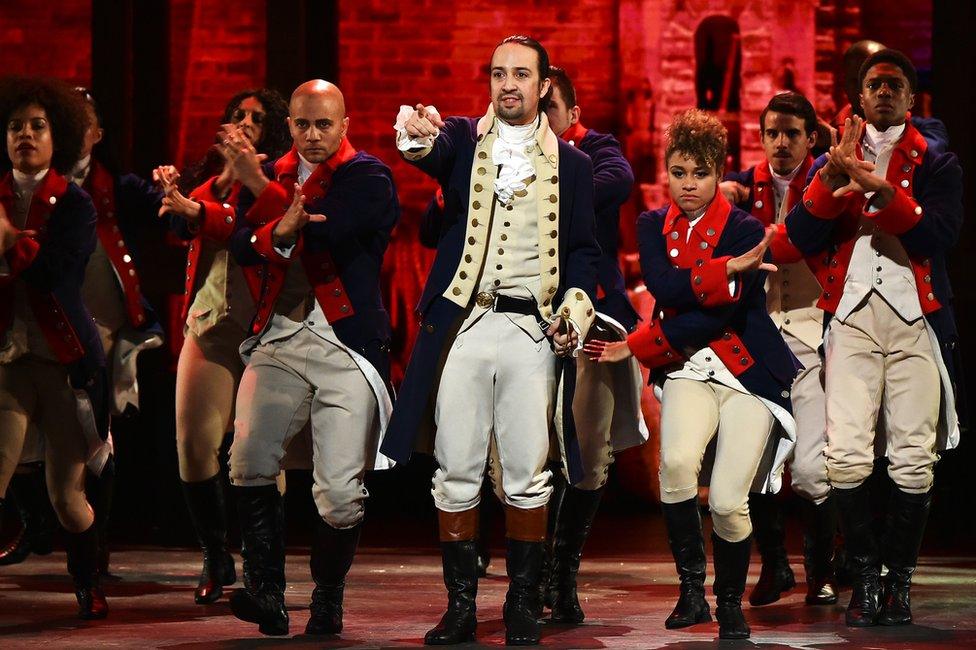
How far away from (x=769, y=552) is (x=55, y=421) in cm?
246

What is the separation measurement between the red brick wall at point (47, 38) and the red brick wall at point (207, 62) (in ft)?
1.77

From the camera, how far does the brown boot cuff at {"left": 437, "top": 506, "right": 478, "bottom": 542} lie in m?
4.64

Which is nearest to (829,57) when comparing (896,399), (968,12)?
(968,12)

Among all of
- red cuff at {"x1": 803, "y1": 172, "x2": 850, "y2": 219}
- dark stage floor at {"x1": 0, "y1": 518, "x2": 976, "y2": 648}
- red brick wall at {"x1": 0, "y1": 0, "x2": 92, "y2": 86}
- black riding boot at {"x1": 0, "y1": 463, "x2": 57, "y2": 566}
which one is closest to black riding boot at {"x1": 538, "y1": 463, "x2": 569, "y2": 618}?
dark stage floor at {"x1": 0, "y1": 518, "x2": 976, "y2": 648}

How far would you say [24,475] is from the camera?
6715mm

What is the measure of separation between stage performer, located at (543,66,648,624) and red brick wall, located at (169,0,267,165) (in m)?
4.30

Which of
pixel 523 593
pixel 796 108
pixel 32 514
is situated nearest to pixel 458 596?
pixel 523 593

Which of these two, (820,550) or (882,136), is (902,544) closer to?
(820,550)

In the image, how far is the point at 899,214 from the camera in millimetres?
4980

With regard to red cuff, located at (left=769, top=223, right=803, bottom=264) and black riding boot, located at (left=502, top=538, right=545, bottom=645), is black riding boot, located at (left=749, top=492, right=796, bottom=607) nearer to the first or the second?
red cuff, located at (left=769, top=223, right=803, bottom=264)

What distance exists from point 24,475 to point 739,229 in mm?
3357

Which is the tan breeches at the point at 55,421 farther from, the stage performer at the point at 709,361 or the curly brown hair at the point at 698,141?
the curly brown hair at the point at 698,141

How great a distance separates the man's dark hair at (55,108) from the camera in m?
5.32

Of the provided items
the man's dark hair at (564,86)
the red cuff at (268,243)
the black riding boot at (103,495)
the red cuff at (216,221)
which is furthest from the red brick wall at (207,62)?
the red cuff at (268,243)
